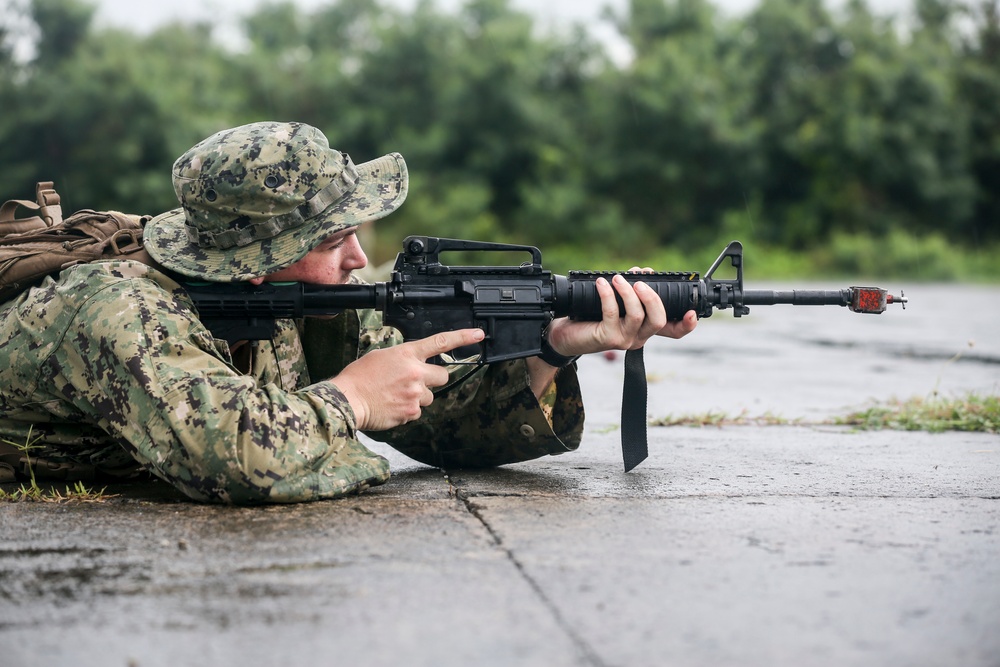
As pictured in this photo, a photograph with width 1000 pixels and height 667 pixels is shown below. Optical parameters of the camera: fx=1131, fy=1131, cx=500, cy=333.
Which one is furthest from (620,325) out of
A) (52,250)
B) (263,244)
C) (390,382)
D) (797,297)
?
(52,250)

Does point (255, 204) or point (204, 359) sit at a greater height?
point (255, 204)

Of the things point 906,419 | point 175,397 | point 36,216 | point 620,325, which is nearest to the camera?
point 175,397

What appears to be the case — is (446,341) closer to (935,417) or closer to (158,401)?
(158,401)

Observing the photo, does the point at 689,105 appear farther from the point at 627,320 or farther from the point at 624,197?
the point at 627,320

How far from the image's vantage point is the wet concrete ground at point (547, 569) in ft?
6.29

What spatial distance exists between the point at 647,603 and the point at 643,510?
0.88 metres

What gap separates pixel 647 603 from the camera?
214 cm

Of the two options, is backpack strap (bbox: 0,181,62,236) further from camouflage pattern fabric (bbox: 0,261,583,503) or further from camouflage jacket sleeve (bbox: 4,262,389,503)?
camouflage jacket sleeve (bbox: 4,262,389,503)

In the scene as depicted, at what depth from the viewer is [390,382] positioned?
315 cm

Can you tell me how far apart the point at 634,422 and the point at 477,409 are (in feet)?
1.71

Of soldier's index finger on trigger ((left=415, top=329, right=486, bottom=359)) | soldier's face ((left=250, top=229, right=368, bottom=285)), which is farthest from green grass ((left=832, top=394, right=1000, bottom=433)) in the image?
soldier's face ((left=250, top=229, right=368, bottom=285))

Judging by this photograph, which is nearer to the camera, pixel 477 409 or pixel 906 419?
pixel 477 409

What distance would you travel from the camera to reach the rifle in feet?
10.5

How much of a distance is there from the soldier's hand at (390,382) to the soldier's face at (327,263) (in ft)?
0.92
